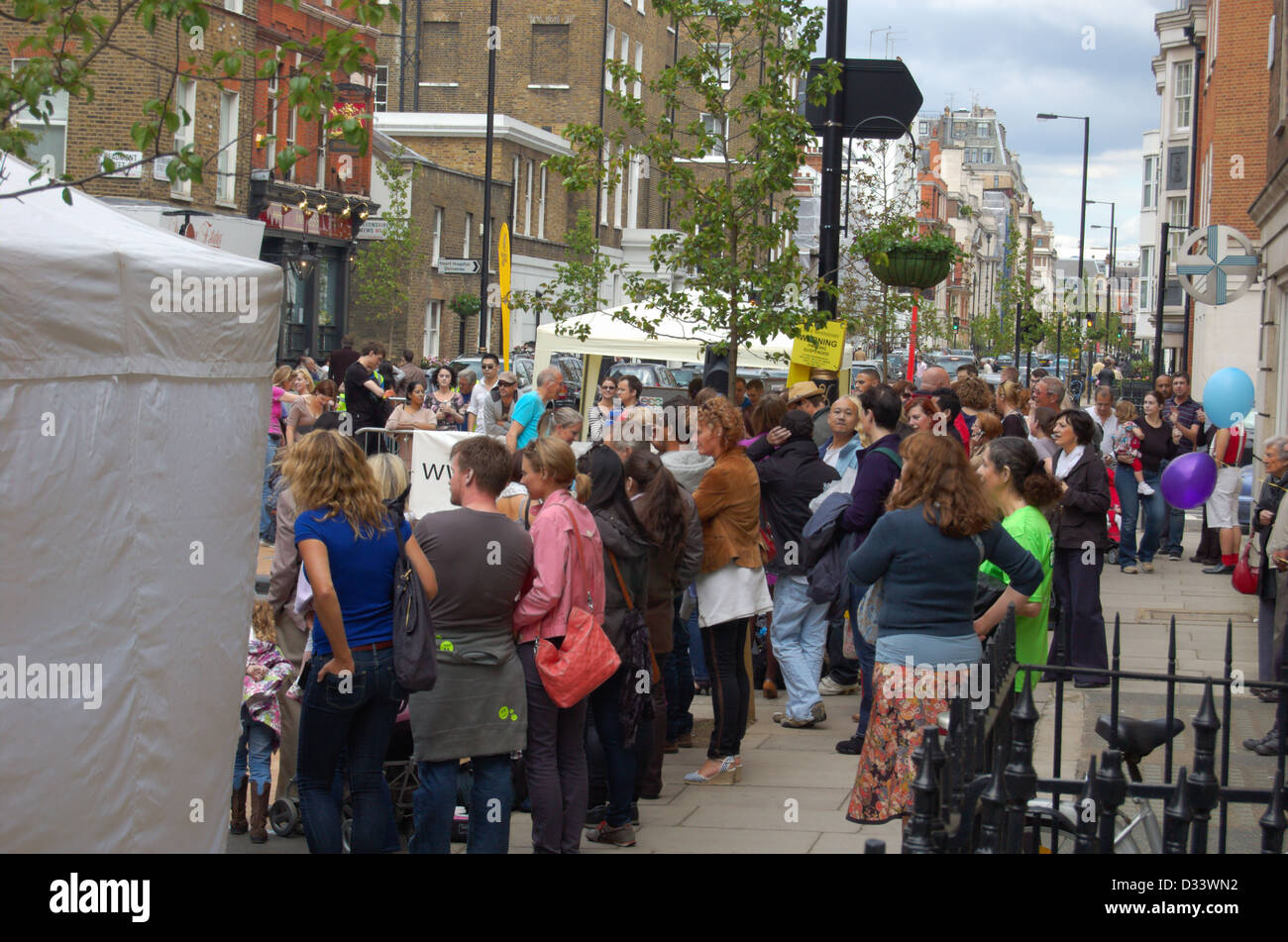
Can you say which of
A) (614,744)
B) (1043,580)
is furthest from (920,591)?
(614,744)

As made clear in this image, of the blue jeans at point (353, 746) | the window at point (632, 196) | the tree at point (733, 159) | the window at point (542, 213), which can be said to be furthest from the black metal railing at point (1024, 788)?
the window at point (632, 196)

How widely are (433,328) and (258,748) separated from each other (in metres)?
37.9

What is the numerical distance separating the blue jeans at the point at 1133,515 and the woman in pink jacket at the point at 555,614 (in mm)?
10985

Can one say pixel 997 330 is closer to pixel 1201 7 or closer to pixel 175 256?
pixel 1201 7

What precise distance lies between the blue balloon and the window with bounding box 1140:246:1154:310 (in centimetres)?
6314

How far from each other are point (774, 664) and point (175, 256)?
6.10m

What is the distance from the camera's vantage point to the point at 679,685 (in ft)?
26.9

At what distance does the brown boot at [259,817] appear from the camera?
6.33 metres

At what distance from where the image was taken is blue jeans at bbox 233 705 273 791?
6.41 meters

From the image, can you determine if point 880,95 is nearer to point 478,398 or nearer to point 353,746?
point 353,746

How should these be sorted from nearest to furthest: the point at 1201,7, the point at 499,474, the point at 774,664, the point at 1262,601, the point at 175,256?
the point at 175,256, the point at 499,474, the point at 1262,601, the point at 774,664, the point at 1201,7

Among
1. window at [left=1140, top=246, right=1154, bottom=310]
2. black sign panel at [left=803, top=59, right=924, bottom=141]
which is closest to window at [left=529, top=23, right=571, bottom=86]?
window at [left=1140, top=246, right=1154, bottom=310]

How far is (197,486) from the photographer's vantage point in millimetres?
4949
